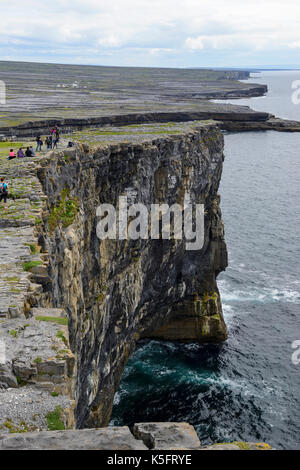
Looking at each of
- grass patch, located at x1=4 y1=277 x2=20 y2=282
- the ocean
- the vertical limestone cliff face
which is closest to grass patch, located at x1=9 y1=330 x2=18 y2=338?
grass patch, located at x1=4 y1=277 x2=20 y2=282

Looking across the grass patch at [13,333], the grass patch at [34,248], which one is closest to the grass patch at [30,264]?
the grass patch at [34,248]

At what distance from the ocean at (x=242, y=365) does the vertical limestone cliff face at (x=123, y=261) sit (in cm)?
316

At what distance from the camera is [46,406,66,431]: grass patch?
11461 mm

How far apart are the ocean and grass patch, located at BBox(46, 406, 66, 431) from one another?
1163 inches

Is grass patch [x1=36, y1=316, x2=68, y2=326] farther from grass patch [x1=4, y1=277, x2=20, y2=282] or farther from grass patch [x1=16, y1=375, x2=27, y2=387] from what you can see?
grass patch [x1=16, y1=375, x2=27, y2=387]

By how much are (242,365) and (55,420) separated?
39.7 meters

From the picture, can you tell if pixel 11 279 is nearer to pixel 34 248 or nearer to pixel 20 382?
pixel 34 248

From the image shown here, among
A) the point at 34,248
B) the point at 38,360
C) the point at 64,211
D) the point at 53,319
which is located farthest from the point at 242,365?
the point at 38,360

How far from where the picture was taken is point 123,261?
37.0m

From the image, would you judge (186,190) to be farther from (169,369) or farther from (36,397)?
(36,397)

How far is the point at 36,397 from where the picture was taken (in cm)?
1254

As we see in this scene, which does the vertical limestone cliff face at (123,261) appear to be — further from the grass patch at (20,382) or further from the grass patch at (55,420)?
the grass patch at (55,420)
